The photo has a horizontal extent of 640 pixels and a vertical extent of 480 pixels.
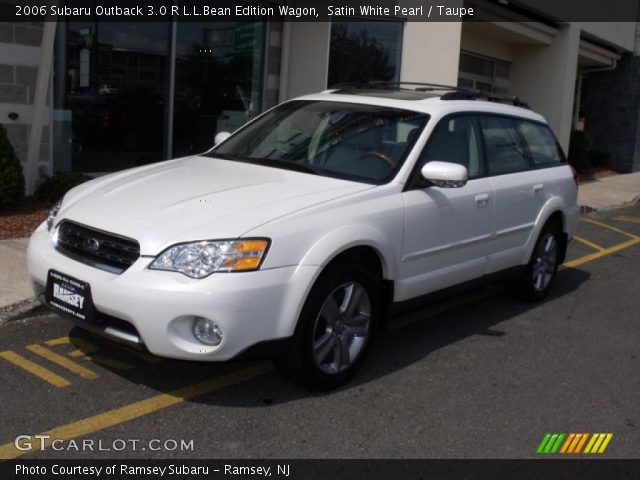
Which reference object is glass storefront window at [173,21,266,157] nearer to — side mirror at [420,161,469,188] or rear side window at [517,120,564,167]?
rear side window at [517,120,564,167]

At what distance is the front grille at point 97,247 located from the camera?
3.84 metres

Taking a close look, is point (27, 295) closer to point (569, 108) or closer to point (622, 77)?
point (569, 108)

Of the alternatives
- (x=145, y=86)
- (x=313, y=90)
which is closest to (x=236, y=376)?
(x=145, y=86)

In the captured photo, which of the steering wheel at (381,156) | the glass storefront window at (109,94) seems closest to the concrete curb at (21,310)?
the steering wheel at (381,156)

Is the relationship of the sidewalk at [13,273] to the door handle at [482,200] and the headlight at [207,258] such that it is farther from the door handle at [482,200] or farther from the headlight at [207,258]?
the door handle at [482,200]

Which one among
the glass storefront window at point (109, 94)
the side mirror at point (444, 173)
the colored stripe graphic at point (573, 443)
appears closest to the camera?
the colored stripe graphic at point (573, 443)

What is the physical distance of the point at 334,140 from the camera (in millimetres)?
5047

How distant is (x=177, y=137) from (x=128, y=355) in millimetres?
6272

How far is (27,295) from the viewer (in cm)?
541

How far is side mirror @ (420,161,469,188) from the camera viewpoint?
15.0ft

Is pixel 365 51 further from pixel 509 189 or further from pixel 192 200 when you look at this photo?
pixel 192 200

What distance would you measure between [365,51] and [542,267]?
6.91 meters

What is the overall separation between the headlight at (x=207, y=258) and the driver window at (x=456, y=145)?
1602mm

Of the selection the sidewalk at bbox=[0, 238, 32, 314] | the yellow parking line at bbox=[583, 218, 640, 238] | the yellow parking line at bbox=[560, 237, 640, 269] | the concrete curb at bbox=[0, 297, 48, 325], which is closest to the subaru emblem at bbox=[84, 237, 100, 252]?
the concrete curb at bbox=[0, 297, 48, 325]
